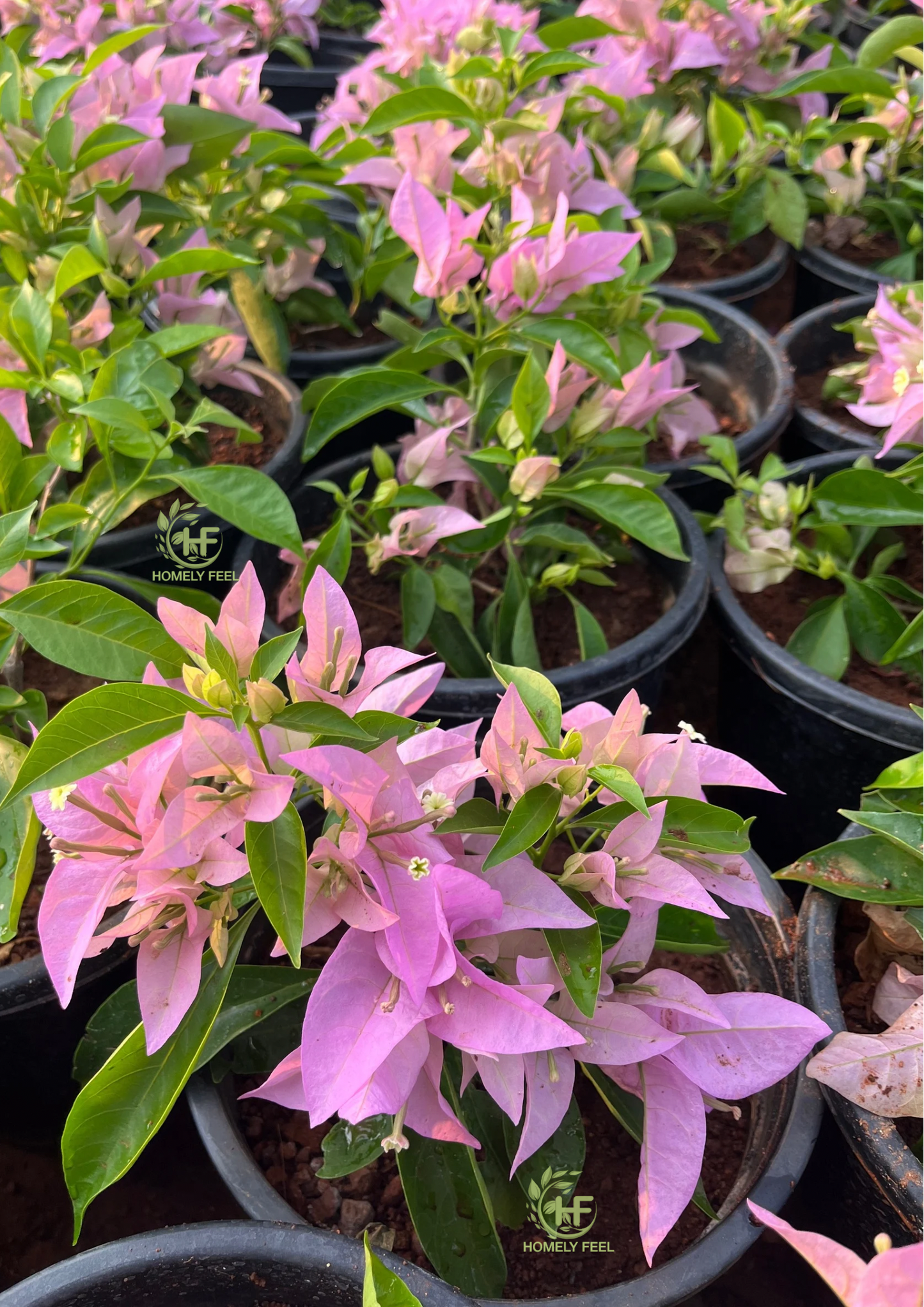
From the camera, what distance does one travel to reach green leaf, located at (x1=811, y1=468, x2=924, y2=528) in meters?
1.00

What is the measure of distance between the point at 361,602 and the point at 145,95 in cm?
63

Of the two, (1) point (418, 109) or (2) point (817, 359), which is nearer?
(1) point (418, 109)

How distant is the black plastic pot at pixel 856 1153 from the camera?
63 cm

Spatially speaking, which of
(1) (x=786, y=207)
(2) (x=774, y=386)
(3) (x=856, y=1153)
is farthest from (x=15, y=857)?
(1) (x=786, y=207)

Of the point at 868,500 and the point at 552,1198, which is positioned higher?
the point at 868,500

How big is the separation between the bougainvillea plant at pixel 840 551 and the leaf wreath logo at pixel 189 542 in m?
0.58

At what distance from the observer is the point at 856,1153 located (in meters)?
0.67

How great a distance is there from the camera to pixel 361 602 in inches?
46.1

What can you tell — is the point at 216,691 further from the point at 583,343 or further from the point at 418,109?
the point at 418,109

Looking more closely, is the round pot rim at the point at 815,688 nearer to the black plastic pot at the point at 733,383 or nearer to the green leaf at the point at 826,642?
the green leaf at the point at 826,642

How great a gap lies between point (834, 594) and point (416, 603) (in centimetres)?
59

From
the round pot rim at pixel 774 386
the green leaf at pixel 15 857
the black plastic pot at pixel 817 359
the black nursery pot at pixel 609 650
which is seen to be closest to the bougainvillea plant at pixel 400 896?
the green leaf at pixel 15 857

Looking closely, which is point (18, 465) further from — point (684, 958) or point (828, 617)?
point (828, 617)

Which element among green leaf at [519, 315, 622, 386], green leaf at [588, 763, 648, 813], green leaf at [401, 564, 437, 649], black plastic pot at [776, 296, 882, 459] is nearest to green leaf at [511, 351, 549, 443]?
green leaf at [519, 315, 622, 386]
